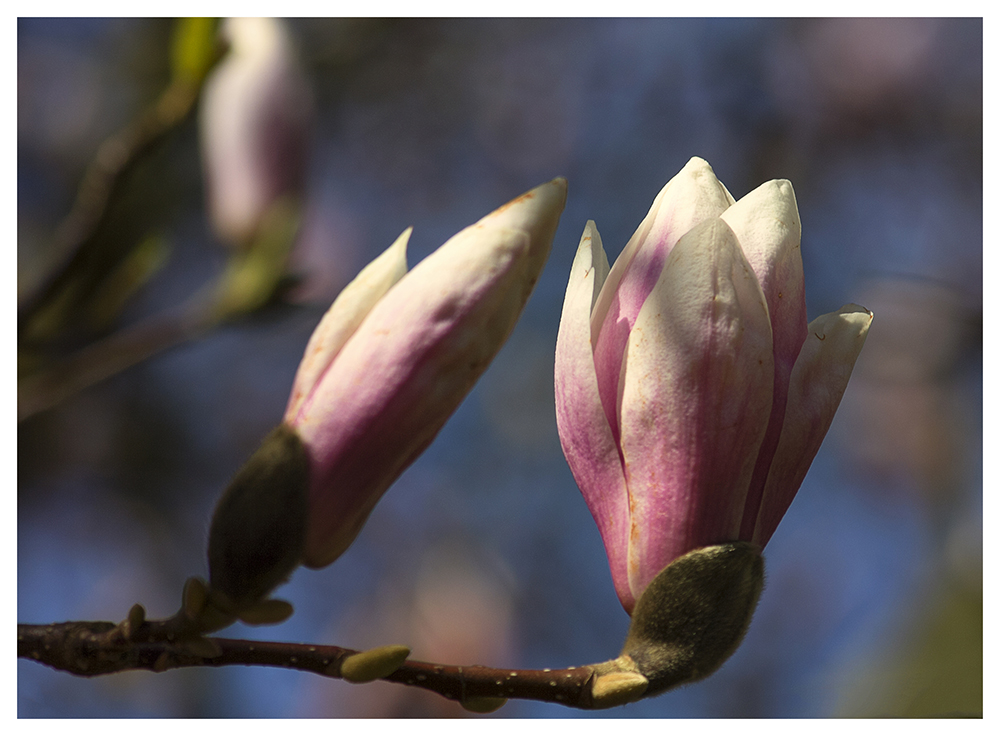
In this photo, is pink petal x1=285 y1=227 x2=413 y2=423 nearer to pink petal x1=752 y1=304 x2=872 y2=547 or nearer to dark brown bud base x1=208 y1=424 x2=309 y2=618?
dark brown bud base x1=208 y1=424 x2=309 y2=618

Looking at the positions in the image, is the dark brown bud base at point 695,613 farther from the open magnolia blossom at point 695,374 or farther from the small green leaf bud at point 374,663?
the small green leaf bud at point 374,663

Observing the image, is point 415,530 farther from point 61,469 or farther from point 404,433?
point 404,433

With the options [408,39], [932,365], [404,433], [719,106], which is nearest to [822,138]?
[719,106]

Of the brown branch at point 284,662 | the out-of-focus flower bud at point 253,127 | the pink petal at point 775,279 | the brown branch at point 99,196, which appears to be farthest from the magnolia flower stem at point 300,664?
the out-of-focus flower bud at point 253,127

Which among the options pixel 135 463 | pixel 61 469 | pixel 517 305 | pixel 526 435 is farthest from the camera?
pixel 526 435

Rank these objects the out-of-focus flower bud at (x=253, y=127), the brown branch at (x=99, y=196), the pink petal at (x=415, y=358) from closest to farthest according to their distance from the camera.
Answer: the pink petal at (x=415, y=358) < the brown branch at (x=99, y=196) < the out-of-focus flower bud at (x=253, y=127)

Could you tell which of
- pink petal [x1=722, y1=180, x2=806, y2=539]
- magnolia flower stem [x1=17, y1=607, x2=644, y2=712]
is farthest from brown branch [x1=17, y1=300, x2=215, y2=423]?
pink petal [x1=722, y1=180, x2=806, y2=539]
